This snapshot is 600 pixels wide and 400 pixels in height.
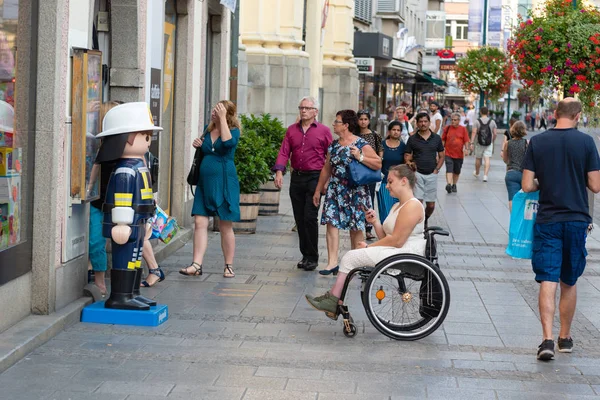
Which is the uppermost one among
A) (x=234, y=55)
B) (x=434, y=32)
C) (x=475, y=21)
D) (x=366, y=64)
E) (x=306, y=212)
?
(x=434, y=32)

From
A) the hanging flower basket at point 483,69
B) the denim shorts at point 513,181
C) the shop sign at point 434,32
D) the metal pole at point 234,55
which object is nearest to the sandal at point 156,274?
the metal pole at point 234,55

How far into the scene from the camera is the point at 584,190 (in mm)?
7832

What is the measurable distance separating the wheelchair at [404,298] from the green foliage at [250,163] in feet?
19.9

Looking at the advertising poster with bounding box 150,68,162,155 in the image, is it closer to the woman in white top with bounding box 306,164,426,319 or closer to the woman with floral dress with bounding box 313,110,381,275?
the woman with floral dress with bounding box 313,110,381,275

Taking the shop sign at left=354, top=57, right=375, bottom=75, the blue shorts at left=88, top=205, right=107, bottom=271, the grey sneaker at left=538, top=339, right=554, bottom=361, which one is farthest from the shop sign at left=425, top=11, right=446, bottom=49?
the grey sneaker at left=538, top=339, right=554, bottom=361

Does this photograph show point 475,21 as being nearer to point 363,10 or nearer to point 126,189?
point 363,10

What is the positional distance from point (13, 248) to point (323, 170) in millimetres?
4115

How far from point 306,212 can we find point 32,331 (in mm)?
4452

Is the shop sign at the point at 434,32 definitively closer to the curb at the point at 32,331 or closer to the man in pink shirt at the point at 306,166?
the man in pink shirt at the point at 306,166

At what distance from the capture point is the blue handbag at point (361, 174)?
10.6m

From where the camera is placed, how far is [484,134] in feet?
85.9

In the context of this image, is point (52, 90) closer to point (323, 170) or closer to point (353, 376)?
point (353, 376)

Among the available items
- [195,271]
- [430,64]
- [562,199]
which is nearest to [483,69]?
[430,64]

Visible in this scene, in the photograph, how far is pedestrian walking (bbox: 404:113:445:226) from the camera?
14797 mm
